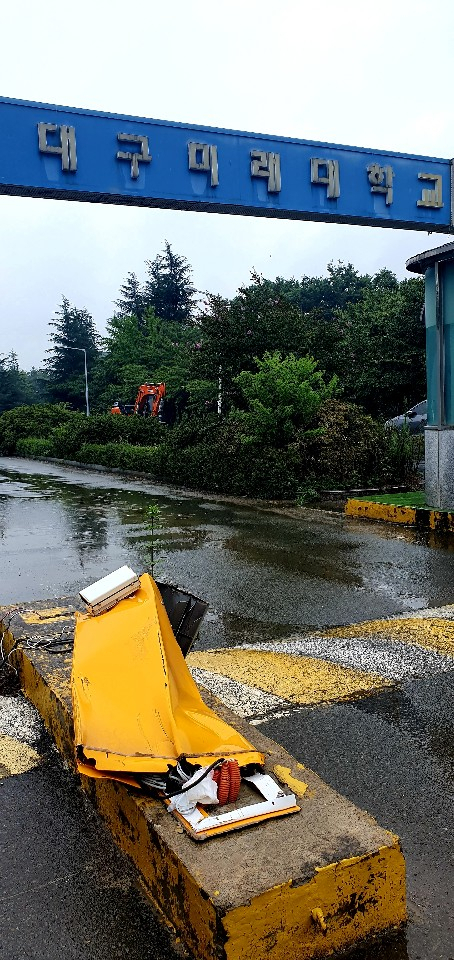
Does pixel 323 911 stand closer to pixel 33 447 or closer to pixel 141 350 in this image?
pixel 33 447

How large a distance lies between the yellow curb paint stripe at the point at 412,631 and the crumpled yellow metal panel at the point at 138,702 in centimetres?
267

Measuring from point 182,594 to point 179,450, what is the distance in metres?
15.1

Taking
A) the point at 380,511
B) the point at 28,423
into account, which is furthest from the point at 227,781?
the point at 28,423

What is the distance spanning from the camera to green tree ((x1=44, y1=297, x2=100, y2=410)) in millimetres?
64062

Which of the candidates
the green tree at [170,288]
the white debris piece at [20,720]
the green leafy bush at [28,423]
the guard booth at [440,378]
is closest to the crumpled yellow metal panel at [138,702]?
the white debris piece at [20,720]

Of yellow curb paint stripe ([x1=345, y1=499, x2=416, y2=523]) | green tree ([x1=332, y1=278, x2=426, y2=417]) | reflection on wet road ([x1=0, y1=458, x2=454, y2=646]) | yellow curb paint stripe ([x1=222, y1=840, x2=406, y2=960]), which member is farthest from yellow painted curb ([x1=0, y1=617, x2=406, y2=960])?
green tree ([x1=332, y1=278, x2=426, y2=417])

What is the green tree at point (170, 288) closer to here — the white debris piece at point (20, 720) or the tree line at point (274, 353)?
the tree line at point (274, 353)

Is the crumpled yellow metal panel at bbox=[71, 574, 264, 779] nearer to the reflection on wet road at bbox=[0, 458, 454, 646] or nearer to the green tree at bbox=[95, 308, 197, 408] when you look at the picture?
the reflection on wet road at bbox=[0, 458, 454, 646]

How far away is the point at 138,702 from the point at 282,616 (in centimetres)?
373

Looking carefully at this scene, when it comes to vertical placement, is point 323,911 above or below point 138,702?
below

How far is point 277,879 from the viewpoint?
2.30 metres

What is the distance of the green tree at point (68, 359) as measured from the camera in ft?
210

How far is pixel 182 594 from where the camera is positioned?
12.8ft

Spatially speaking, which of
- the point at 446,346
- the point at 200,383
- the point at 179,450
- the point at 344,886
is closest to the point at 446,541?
the point at 446,346
